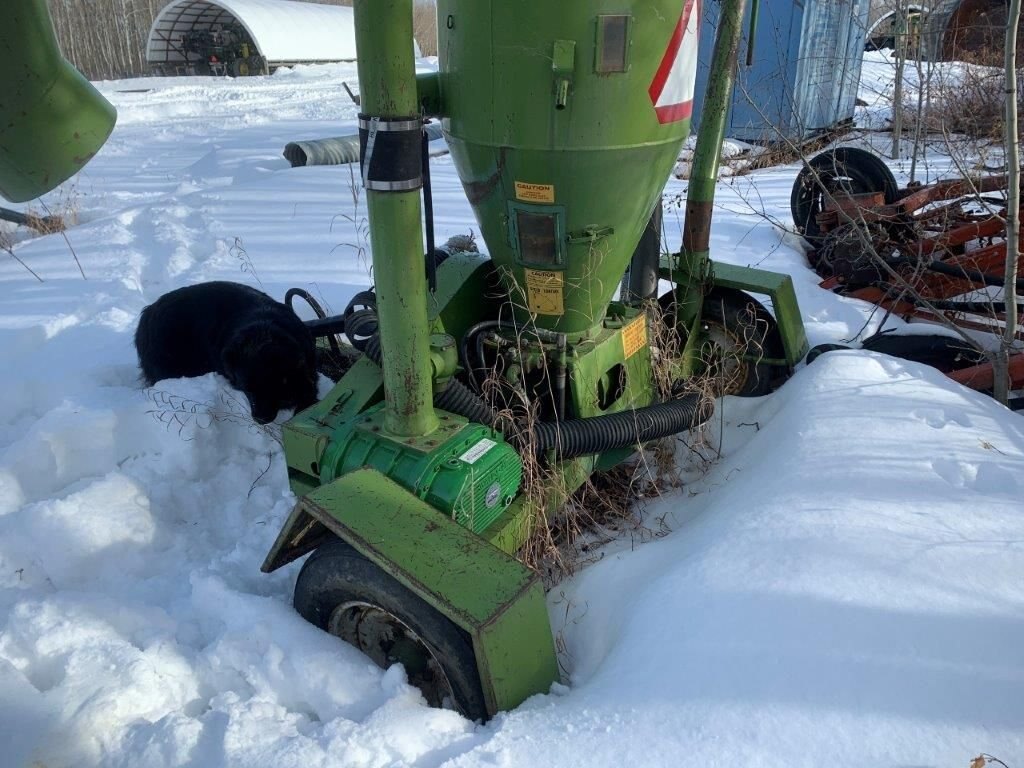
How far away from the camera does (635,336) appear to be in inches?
106

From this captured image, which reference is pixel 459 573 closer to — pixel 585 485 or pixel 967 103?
pixel 585 485

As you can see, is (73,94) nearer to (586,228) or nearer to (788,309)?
(586,228)

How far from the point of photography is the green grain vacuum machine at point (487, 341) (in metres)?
1.65

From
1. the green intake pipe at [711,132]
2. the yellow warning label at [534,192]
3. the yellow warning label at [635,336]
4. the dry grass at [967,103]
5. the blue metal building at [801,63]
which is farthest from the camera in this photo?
the blue metal building at [801,63]

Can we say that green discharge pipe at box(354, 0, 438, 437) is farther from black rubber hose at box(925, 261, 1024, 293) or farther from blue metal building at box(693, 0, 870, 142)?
blue metal building at box(693, 0, 870, 142)

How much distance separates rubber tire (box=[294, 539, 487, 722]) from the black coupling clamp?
90 centimetres

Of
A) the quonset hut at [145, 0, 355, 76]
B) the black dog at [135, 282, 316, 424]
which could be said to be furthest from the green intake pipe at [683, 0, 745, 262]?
the quonset hut at [145, 0, 355, 76]

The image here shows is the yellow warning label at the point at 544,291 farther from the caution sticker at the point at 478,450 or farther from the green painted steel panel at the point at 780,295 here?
the green painted steel panel at the point at 780,295

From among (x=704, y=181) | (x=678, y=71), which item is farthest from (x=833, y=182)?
(x=678, y=71)

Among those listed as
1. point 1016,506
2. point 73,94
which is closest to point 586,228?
point 73,94

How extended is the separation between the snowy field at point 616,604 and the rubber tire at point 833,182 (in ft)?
8.13

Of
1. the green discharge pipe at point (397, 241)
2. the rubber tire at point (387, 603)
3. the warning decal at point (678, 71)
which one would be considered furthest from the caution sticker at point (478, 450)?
the warning decal at point (678, 71)

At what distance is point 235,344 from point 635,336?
161 cm

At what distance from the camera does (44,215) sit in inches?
253
